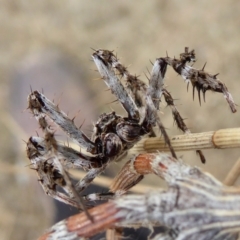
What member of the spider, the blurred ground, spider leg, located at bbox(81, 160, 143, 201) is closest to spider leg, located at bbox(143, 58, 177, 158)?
the spider

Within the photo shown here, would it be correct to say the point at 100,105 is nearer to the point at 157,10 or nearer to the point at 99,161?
the point at 157,10

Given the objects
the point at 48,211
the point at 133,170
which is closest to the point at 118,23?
the point at 48,211

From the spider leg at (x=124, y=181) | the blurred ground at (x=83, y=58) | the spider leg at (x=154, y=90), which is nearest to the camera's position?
the spider leg at (x=124, y=181)

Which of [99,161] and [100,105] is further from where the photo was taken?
[100,105]

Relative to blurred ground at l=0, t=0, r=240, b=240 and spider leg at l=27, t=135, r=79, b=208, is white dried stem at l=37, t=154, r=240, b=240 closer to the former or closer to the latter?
spider leg at l=27, t=135, r=79, b=208

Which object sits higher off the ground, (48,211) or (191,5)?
(191,5)

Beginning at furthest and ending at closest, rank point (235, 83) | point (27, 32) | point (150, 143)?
point (27, 32) → point (235, 83) → point (150, 143)

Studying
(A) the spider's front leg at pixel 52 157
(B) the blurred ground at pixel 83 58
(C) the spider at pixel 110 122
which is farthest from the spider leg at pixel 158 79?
(B) the blurred ground at pixel 83 58

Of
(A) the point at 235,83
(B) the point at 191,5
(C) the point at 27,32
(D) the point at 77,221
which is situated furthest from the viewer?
(C) the point at 27,32

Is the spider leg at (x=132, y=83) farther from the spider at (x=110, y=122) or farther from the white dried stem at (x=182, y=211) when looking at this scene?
the white dried stem at (x=182, y=211)
